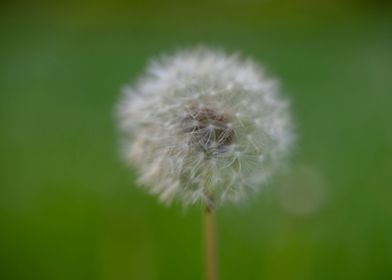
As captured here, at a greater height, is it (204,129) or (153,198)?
(153,198)

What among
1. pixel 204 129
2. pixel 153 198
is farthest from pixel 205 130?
pixel 153 198

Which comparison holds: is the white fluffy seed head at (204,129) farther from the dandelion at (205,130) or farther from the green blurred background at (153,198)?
the green blurred background at (153,198)

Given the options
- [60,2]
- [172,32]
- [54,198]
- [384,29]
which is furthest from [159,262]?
[60,2]

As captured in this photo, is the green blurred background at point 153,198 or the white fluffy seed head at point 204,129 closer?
the white fluffy seed head at point 204,129

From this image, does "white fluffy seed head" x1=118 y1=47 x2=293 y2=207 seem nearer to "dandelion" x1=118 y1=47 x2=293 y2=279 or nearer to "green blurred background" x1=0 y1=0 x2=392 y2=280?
"dandelion" x1=118 y1=47 x2=293 y2=279

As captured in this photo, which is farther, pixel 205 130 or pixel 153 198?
pixel 153 198

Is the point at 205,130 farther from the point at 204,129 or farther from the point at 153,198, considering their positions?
the point at 153,198

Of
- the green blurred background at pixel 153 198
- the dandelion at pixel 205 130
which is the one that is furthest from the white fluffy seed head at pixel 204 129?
the green blurred background at pixel 153 198
